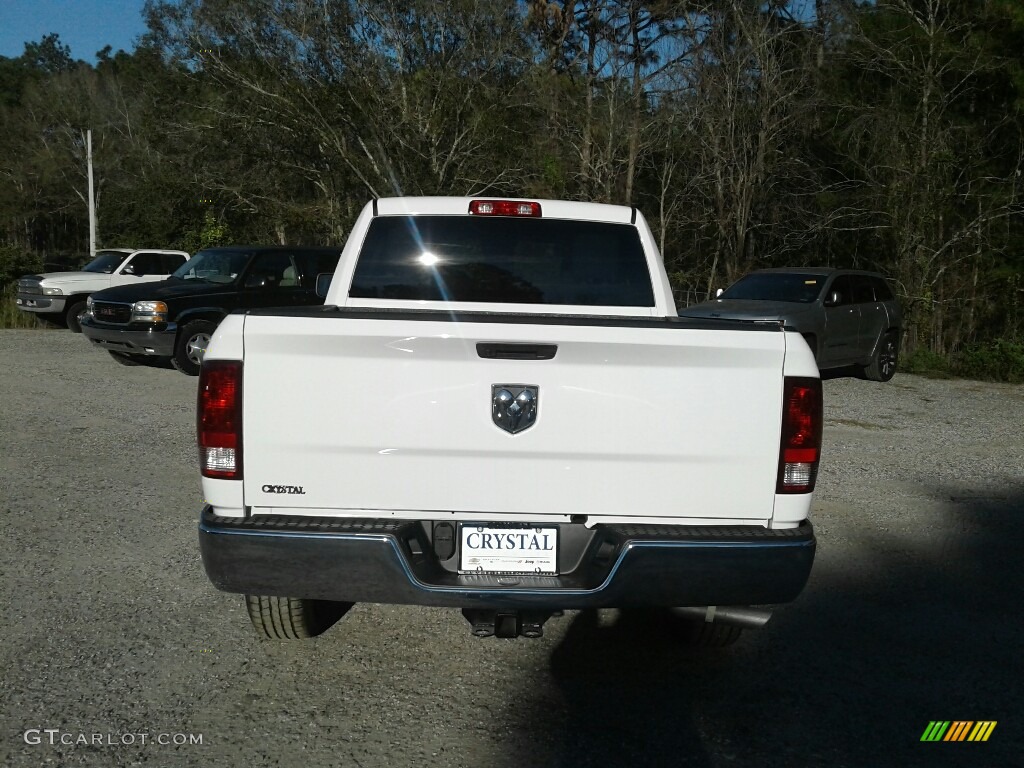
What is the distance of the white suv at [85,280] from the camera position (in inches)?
765

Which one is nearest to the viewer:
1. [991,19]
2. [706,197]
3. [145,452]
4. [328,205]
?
[145,452]

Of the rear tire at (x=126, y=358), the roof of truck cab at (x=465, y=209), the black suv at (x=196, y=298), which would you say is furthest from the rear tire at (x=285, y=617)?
the rear tire at (x=126, y=358)

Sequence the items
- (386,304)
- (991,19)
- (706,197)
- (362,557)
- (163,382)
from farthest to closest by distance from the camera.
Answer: (706,197) < (991,19) < (163,382) < (386,304) < (362,557)

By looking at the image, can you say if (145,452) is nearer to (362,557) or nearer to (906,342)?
(362,557)

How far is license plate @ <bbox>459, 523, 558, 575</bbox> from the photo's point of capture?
11.5ft

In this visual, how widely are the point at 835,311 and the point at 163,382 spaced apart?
9.39m

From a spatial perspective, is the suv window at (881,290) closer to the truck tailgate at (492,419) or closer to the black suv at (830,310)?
the black suv at (830,310)

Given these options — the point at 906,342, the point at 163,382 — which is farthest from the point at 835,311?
the point at 163,382

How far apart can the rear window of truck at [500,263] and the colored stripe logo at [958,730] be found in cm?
225

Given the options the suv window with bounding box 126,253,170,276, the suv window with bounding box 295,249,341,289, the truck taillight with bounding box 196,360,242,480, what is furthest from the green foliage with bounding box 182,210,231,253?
the truck taillight with bounding box 196,360,242,480

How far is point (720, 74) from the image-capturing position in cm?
2417

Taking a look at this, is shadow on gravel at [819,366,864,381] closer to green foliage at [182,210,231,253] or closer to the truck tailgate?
the truck tailgate
